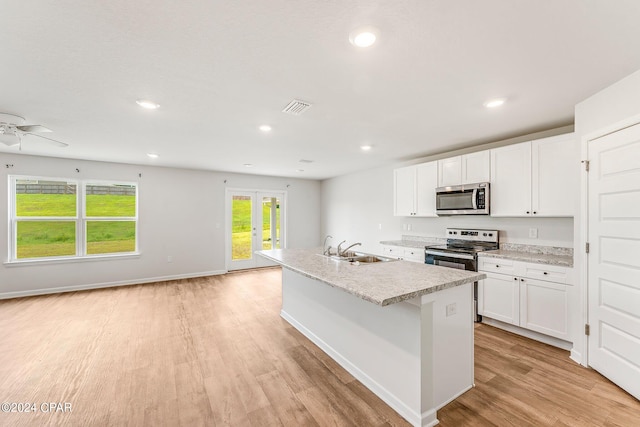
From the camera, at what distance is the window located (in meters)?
4.68

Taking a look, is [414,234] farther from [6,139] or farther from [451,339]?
[6,139]

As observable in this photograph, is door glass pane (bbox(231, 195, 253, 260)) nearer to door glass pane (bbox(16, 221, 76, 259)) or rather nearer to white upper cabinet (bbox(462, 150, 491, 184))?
door glass pane (bbox(16, 221, 76, 259))

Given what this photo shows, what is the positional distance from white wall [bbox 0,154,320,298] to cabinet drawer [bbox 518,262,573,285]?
17.3 ft

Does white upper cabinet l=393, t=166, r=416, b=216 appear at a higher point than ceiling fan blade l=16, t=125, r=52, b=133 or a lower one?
lower

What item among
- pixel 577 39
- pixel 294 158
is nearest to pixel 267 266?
pixel 294 158

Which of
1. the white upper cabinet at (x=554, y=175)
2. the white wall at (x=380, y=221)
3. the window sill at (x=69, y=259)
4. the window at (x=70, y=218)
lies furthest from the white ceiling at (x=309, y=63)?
the window sill at (x=69, y=259)

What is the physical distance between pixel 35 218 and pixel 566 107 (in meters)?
7.70

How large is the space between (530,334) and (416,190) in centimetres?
241

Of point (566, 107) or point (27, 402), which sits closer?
point (27, 402)

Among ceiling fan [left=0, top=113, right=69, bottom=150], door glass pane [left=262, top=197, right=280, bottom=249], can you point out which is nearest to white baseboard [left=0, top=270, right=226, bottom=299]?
door glass pane [left=262, top=197, right=280, bottom=249]

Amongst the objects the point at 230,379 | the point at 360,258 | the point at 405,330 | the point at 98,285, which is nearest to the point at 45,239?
the point at 98,285

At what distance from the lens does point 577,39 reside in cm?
160

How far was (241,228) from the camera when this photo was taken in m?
6.69

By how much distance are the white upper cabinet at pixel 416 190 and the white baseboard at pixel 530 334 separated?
1.65 meters
